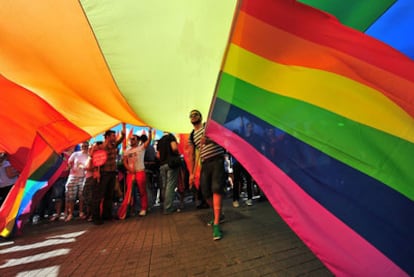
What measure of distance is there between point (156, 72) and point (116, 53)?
1.71 ft

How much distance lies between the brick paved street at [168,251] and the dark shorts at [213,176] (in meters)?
0.67

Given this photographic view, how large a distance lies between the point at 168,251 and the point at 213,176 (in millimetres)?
1181

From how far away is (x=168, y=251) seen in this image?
9.29 feet

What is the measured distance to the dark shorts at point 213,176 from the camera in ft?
10.8

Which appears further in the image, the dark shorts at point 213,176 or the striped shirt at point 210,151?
the striped shirt at point 210,151

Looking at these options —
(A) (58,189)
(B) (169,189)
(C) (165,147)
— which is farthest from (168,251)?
(A) (58,189)

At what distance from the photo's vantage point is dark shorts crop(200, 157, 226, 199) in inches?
130

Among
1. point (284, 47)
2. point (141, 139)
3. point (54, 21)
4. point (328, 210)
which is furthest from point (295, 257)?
point (141, 139)

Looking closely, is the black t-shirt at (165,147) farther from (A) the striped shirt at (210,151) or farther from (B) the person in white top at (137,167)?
(A) the striped shirt at (210,151)

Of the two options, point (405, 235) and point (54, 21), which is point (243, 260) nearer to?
point (405, 235)

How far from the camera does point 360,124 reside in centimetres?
149

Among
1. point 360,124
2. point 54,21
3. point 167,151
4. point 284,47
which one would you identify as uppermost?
point 54,21

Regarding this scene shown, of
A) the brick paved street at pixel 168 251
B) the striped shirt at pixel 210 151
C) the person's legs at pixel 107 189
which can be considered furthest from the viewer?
the person's legs at pixel 107 189

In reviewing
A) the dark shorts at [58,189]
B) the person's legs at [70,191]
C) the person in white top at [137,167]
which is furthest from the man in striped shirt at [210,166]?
the dark shorts at [58,189]
